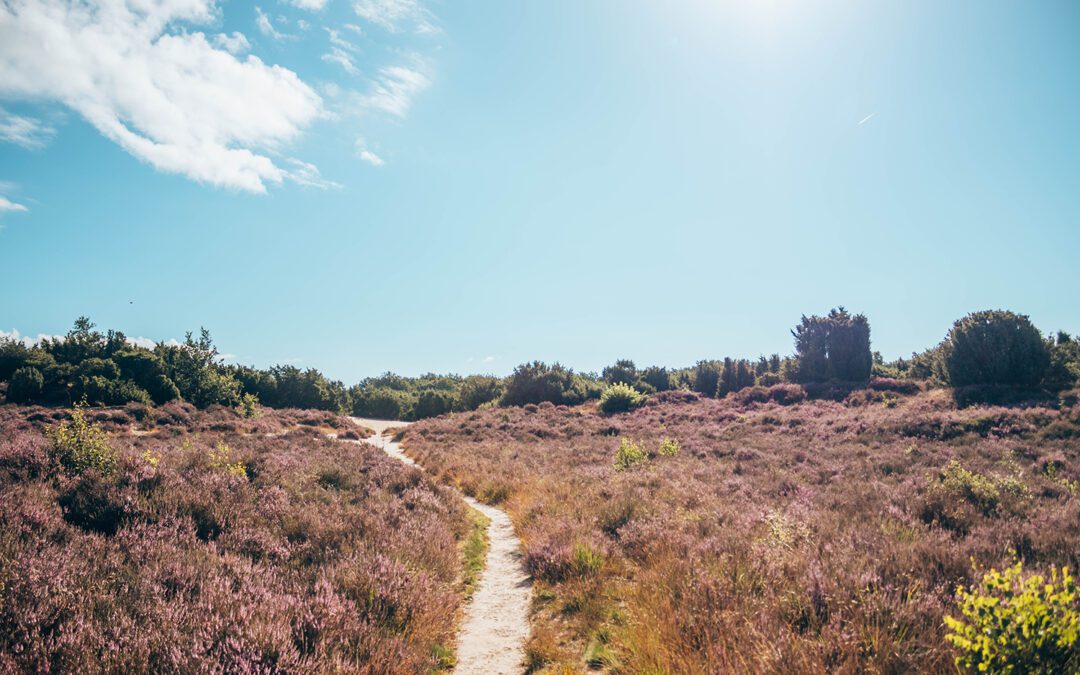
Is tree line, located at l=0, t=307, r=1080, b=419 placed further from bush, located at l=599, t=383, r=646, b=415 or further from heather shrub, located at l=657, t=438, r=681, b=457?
heather shrub, located at l=657, t=438, r=681, b=457

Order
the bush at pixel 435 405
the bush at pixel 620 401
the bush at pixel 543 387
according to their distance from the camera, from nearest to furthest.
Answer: the bush at pixel 620 401 → the bush at pixel 543 387 → the bush at pixel 435 405

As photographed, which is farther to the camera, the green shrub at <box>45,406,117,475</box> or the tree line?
the tree line

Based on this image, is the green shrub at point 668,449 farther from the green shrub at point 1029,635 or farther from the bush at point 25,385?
the bush at point 25,385

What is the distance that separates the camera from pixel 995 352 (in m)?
26.0

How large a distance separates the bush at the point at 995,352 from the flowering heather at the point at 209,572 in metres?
31.8

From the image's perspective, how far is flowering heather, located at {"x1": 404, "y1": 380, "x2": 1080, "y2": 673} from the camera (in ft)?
15.5

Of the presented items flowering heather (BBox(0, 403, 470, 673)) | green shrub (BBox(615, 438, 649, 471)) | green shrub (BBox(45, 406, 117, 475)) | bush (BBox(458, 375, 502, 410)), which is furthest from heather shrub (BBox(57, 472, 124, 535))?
bush (BBox(458, 375, 502, 410))

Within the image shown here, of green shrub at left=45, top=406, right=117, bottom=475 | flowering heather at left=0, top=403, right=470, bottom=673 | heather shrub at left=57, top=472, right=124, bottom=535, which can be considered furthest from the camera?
green shrub at left=45, top=406, right=117, bottom=475

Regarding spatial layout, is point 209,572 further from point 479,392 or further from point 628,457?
point 479,392

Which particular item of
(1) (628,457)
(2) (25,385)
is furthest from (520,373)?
(2) (25,385)

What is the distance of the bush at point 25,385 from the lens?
2783 cm

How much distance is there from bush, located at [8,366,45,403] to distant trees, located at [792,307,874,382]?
5652 cm

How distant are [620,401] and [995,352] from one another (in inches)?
961

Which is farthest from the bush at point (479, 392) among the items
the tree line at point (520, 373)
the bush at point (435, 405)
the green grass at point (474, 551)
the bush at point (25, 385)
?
the green grass at point (474, 551)
